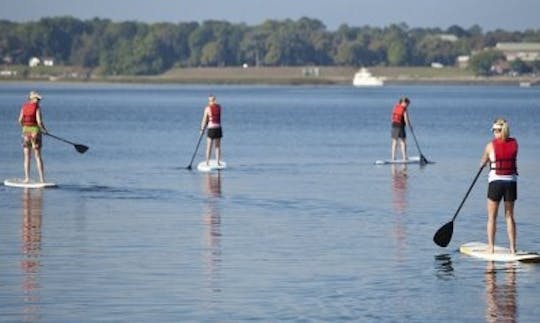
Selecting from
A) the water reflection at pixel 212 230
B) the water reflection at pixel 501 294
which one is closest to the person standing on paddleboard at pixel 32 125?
the water reflection at pixel 212 230

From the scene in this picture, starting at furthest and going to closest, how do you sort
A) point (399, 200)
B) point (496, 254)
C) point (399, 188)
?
1. point (399, 188)
2. point (399, 200)
3. point (496, 254)

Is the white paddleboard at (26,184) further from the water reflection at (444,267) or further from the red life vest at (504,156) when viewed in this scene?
the red life vest at (504,156)

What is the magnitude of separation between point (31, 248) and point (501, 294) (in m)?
6.08

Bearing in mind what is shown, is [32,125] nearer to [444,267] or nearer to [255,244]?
[255,244]

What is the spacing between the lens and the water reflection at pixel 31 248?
51.0ft

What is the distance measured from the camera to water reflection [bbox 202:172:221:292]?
17.5m

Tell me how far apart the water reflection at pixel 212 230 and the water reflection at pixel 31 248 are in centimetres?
182

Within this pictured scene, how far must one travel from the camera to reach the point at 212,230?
849 inches

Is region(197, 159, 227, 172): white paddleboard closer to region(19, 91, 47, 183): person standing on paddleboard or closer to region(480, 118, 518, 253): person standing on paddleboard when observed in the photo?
region(19, 91, 47, 183): person standing on paddleboard

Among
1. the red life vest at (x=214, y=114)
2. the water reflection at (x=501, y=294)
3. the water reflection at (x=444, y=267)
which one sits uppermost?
the red life vest at (x=214, y=114)

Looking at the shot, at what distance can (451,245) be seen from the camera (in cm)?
2009

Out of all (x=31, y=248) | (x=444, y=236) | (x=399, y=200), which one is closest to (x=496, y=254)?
(x=444, y=236)

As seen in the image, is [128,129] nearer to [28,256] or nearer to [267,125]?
[267,125]

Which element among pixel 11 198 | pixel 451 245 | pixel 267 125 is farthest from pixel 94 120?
pixel 451 245
